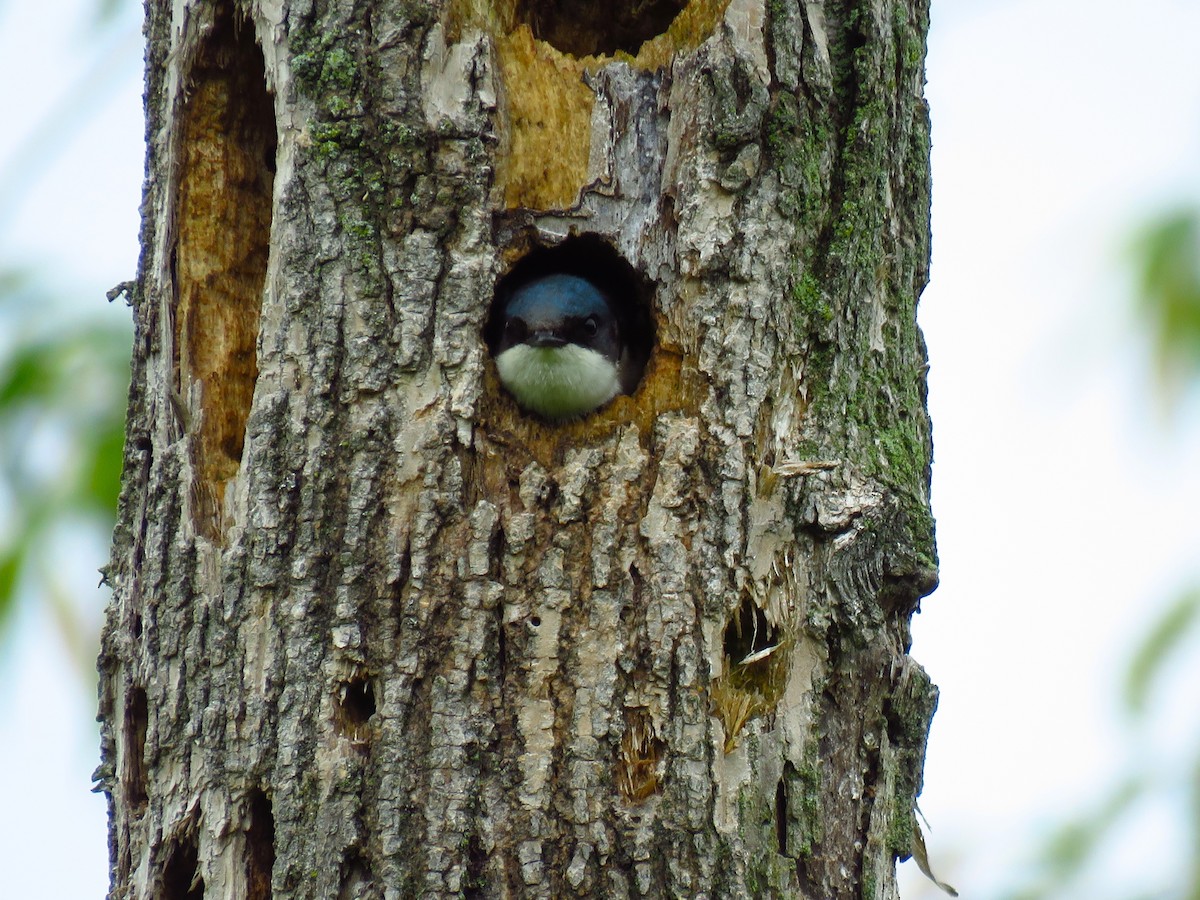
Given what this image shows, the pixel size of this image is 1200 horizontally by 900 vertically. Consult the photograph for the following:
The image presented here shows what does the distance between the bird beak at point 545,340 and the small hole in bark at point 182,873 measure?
1664 mm

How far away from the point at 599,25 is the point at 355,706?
6.69 ft

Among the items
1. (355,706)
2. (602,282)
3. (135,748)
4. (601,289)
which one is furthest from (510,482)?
(601,289)

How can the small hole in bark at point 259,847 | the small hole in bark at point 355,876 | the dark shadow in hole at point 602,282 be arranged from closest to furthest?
1. the small hole in bark at point 355,876
2. the small hole in bark at point 259,847
3. the dark shadow in hole at point 602,282

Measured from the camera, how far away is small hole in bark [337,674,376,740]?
2.79 metres

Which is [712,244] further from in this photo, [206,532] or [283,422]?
[206,532]

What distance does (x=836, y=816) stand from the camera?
9.55ft

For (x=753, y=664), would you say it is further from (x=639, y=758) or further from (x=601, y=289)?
(x=601, y=289)

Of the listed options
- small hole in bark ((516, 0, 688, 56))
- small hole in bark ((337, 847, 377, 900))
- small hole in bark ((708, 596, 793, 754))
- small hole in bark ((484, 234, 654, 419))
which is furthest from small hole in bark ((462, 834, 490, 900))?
small hole in bark ((516, 0, 688, 56))

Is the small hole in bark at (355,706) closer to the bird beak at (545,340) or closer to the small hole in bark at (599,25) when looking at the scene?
the bird beak at (545,340)

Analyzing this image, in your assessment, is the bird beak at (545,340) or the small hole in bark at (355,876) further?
the bird beak at (545,340)

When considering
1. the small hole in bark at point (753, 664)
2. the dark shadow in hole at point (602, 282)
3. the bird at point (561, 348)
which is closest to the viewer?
the small hole in bark at point (753, 664)

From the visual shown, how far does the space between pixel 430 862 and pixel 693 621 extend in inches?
29.0

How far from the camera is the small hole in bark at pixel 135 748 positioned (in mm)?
3049

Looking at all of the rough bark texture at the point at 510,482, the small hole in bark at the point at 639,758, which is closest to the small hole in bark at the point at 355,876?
the rough bark texture at the point at 510,482
